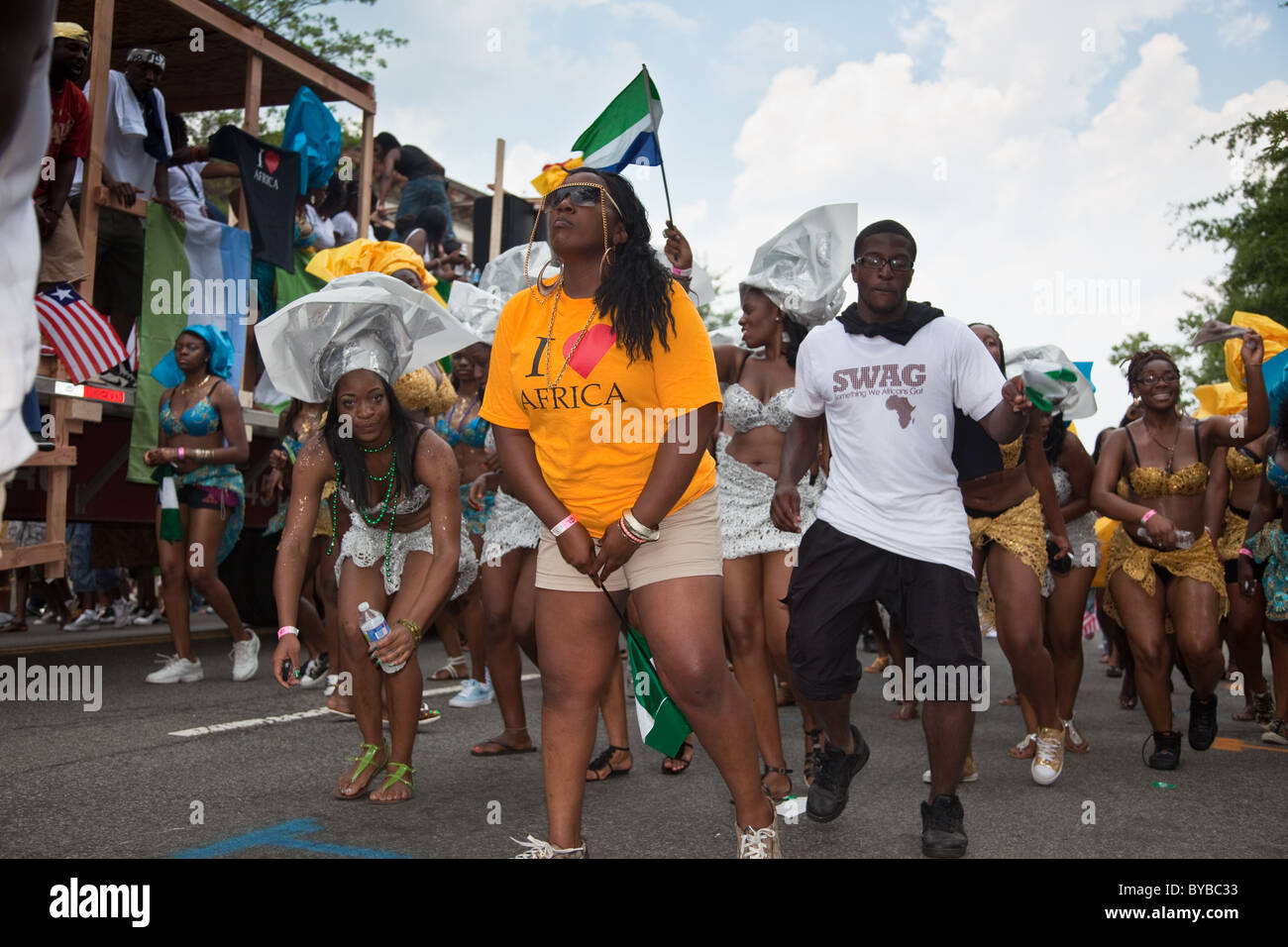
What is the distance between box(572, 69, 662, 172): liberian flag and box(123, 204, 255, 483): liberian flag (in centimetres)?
446

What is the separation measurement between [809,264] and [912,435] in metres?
1.78

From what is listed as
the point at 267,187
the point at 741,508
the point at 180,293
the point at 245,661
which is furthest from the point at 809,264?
the point at 267,187

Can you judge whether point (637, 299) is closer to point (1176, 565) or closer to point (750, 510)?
point (750, 510)

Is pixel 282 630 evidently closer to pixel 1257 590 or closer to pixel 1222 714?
pixel 1257 590

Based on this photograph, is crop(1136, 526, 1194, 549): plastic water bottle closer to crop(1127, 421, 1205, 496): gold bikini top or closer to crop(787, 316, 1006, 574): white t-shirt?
crop(1127, 421, 1205, 496): gold bikini top

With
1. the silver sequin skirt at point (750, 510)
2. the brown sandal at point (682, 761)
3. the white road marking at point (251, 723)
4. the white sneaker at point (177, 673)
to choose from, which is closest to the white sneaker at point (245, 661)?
the white sneaker at point (177, 673)

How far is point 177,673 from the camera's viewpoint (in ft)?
26.2

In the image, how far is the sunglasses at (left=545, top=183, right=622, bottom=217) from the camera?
3.71 meters

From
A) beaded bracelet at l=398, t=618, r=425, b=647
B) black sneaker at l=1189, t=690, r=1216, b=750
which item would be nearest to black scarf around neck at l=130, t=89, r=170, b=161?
beaded bracelet at l=398, t=618, r=425, b=647

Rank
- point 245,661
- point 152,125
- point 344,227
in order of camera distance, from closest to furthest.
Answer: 1. point 245,661
2. point 152,125
3. point 344,227
